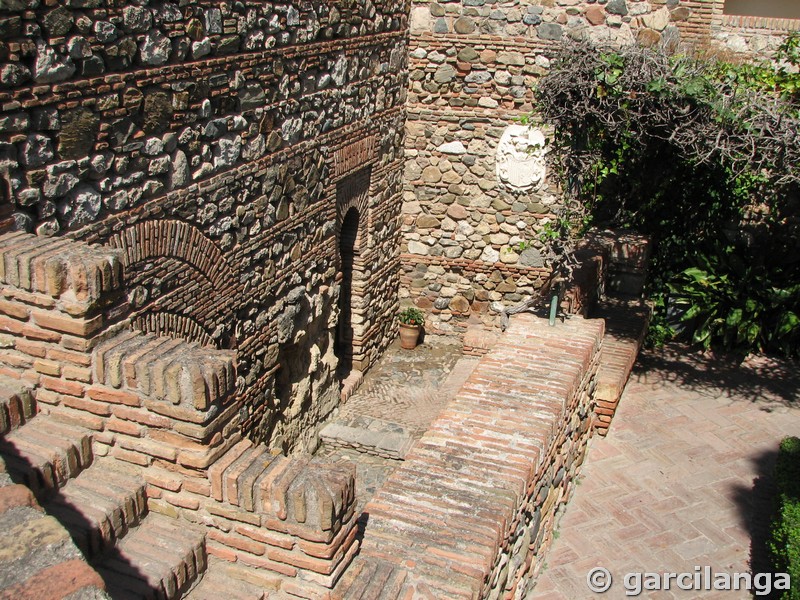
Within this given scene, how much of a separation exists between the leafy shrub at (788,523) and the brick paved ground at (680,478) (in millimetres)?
411

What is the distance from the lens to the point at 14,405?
11.5 ft

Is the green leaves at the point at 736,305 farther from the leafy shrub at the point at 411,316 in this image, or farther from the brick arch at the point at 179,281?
the brick arch at the point at 179,281

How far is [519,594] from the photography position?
5.13 metres

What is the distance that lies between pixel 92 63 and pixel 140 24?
0.50m

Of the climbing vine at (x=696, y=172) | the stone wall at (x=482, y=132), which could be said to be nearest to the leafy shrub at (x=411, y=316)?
the stone wall at (x=482, y=132)

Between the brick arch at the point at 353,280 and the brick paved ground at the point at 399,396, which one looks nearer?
the brick paved ground at the point at 399,396

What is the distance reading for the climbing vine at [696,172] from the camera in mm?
6566

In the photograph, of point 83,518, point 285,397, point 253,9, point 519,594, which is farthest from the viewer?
point 285,397

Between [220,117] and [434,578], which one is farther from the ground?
[220,117]

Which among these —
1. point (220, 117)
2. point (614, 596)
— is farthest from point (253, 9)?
point (614, 596)

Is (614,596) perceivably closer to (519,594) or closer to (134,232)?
(519,594)

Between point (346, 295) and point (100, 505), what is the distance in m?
6.35

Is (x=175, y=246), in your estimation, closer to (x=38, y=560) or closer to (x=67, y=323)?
(x=67, y=323)

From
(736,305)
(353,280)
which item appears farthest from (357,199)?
(736,305)
